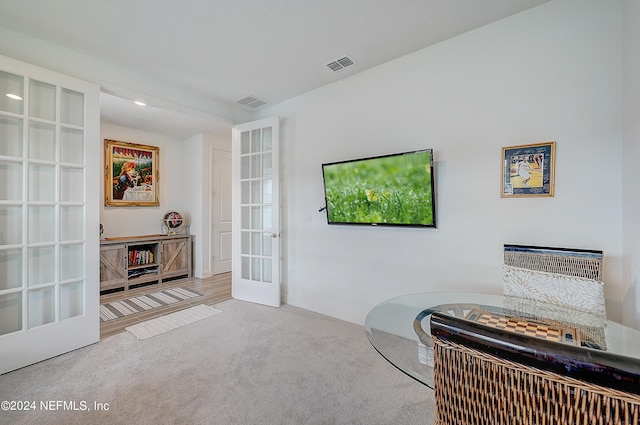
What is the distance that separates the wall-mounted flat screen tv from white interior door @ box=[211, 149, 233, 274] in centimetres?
296

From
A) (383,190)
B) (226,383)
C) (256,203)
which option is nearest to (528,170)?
(383,190)

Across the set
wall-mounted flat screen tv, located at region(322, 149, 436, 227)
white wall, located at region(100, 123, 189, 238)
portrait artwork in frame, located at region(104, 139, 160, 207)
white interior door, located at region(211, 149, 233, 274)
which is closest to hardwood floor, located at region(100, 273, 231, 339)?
white interior door, located at region(211, 149, 233, 274)

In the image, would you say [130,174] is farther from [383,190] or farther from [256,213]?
[383,190]

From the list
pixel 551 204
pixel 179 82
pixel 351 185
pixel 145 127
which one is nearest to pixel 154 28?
pixel 179 82

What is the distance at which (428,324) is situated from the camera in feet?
4.97

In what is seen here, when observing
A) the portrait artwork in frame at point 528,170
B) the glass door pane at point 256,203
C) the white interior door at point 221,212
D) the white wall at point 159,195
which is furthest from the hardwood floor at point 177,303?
the portrait artwork in frame at point 528,170

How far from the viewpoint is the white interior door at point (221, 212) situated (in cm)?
516

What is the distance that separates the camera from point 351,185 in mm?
2838

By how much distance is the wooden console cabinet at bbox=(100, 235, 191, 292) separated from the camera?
3.98 m

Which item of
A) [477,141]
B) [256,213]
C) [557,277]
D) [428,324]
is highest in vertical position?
[477,141]

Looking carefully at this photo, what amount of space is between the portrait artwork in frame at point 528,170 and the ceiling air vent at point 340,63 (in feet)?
5.37

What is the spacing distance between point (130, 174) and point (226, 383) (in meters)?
4.19

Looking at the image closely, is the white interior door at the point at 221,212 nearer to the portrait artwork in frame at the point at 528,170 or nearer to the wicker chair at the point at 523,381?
the portrait artwork in frame at the point at 528,170

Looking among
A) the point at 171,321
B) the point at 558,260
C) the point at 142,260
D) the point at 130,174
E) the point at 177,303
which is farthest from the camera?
the point at 130,174
